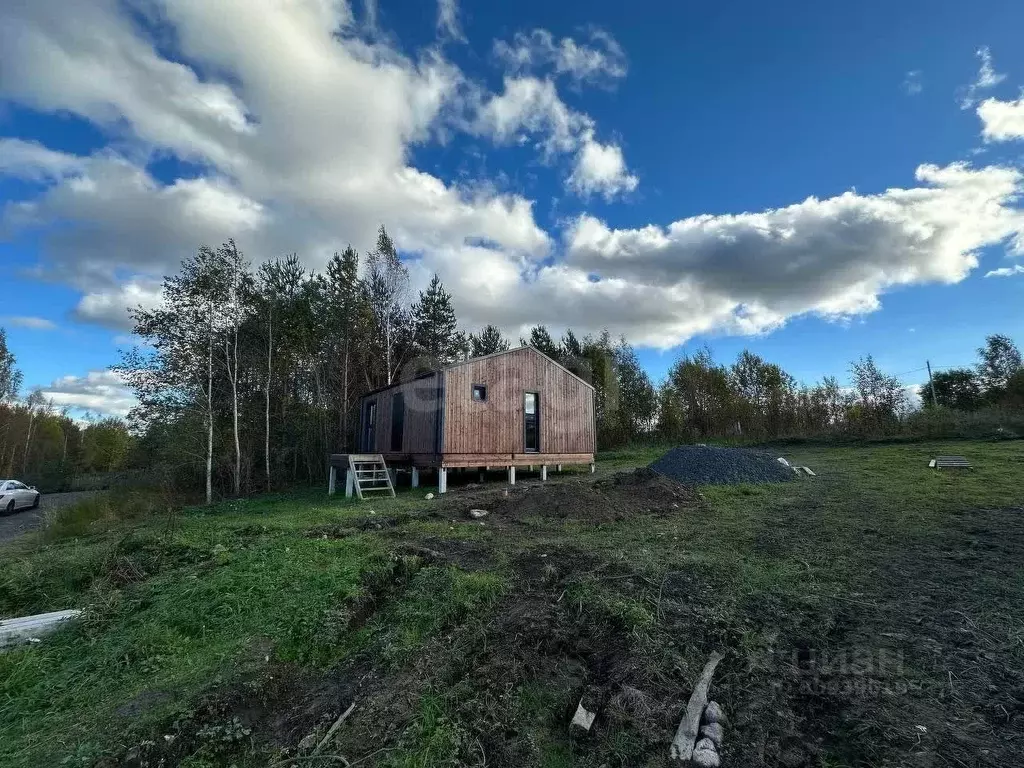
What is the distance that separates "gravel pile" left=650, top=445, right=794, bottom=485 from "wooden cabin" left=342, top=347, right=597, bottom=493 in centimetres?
344

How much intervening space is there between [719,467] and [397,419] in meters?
9.75

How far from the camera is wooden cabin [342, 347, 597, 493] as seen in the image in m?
12.4

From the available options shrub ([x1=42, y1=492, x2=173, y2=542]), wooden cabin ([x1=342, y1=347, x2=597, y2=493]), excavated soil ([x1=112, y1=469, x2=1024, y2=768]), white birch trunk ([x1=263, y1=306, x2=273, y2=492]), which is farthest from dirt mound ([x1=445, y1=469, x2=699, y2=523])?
white birch trunk ([x1=263, y1=306, x2=273, y2=492])

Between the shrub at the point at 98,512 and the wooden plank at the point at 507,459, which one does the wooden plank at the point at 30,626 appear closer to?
the shrub at the point at 98,512

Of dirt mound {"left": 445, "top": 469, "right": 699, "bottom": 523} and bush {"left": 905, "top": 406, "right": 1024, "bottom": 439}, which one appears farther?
bush {"left": 905, "top": 406, "right": 1024, "bottom": 439}

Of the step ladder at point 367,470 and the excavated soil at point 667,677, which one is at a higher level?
the step ladder at point 367,470

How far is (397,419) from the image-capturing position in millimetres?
14766

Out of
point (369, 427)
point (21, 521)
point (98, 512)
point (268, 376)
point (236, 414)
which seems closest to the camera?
point (98, 512)

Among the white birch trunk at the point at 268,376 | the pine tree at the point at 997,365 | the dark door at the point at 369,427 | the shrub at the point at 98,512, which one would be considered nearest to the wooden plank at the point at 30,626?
the shrub at the point at 98,512

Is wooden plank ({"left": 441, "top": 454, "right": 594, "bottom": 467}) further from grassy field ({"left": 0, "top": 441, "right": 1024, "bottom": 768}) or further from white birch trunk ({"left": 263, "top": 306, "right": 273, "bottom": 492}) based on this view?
white birch trunk ({"left": 263, "top": 306, "right": 273, "bottom": 492})

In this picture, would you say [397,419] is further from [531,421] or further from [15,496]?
[15,496]

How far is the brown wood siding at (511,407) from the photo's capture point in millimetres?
12414

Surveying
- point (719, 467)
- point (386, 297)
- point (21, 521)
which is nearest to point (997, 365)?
point (719, 467)

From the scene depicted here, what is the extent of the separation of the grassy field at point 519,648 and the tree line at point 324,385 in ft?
38.3
